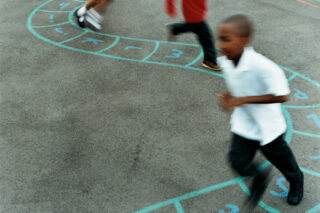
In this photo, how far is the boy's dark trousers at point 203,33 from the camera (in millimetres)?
4492

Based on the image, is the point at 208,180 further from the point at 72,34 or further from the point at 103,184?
the point at 72,34

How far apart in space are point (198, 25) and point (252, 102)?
7.92 ft

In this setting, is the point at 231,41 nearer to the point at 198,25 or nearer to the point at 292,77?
the point at 198,25

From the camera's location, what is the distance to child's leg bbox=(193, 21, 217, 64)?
449 cm

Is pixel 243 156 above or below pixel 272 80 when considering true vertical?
below

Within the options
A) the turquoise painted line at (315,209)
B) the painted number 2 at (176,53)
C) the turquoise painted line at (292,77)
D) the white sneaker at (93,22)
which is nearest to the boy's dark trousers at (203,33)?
the painted number 2 at (176,53)

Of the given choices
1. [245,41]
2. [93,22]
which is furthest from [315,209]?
[93,22]

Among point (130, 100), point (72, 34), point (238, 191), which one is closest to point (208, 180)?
point (238, 191)

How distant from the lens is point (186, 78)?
4.53 metres

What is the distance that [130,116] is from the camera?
3.92 meters

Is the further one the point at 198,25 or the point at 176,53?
the point at 176,53

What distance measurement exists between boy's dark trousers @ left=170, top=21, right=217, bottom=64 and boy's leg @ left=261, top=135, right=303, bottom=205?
2285 mm

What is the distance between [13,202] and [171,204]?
4.23 ft

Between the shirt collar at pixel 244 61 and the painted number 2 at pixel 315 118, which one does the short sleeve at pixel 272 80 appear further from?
the painted number 2 at pixel 315 118
